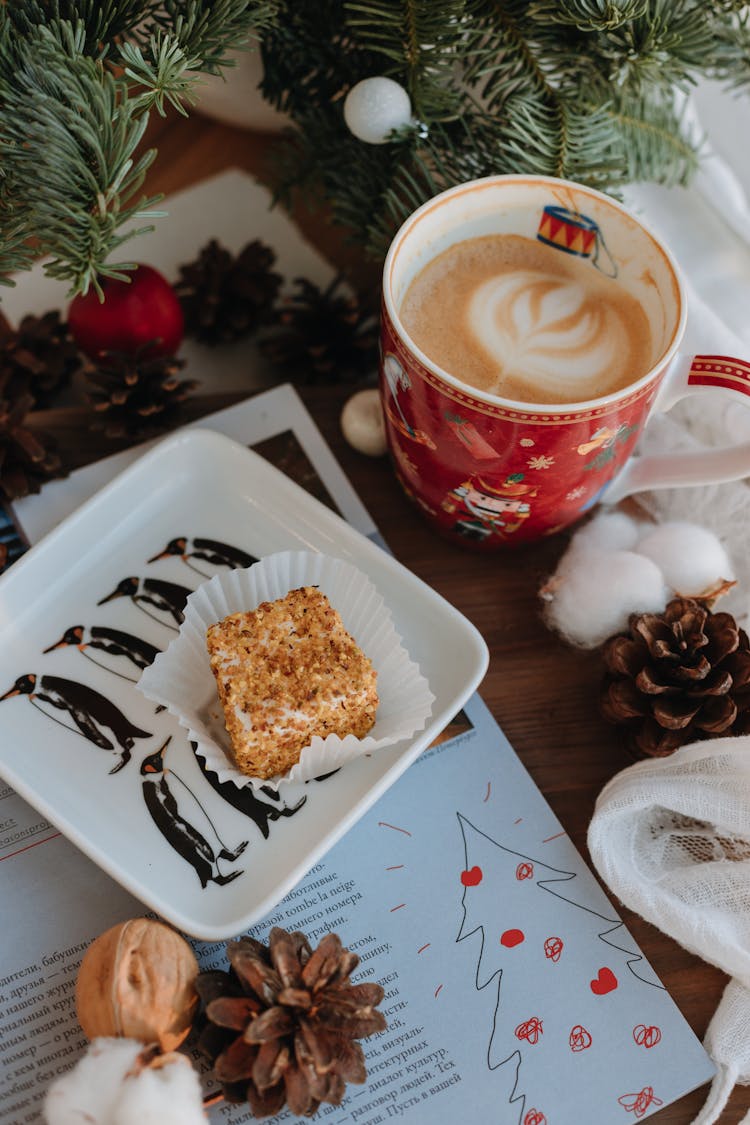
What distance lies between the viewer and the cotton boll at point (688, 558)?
0.77 metres

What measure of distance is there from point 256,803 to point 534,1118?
28 cm

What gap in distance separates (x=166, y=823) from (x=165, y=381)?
402 mm

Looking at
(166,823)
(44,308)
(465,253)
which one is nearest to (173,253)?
(44,308)

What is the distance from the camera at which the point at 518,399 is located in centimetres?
70

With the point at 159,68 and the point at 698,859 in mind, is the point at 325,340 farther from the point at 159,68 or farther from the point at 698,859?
the point at 698,859

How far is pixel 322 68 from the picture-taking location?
81cm

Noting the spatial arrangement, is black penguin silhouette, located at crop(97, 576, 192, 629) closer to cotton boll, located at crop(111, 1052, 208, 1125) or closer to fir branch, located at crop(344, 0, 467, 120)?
cotton boll, located at crop(111, 1052, 208, 1125)

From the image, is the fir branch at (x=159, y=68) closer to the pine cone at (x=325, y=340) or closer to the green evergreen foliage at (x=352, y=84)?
the green evergreen foliage at (x=352, y=84)

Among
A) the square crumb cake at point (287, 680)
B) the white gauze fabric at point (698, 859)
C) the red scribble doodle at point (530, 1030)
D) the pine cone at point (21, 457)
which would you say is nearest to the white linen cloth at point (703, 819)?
the white gauze fabric at point (698, 859)

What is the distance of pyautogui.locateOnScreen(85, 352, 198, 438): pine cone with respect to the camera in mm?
832

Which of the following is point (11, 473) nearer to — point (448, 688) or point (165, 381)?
point (165, 381)

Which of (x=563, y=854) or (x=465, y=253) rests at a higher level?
(x=465, y=253)

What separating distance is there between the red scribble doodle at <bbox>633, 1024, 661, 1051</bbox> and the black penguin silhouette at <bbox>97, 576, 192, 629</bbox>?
1.51ft

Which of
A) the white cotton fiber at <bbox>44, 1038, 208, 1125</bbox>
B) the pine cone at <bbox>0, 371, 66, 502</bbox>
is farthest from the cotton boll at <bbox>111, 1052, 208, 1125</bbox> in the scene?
the pine cone at <bbox>0, 371, 66, 502</bbox>
